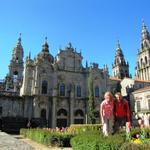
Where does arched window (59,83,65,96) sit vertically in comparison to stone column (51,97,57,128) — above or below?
above

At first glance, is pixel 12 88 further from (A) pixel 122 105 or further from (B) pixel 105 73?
(A) pixel 122 105

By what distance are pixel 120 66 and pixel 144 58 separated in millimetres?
7607

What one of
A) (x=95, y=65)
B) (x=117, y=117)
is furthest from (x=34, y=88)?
(x=117, y=117)

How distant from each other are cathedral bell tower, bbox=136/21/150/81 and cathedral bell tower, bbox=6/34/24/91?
35700mm

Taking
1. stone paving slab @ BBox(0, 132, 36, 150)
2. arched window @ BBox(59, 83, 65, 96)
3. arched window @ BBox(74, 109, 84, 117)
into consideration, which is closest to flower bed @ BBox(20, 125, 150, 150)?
stone paving slab @ BBox(0, 132, 36, 150)

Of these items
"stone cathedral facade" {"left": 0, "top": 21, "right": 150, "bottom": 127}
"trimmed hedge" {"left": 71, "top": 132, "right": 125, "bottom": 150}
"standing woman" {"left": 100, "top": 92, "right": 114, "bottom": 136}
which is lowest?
"trimmed hedge" {"left": 71, "top": 132, "right": 125, "bottom": 150}

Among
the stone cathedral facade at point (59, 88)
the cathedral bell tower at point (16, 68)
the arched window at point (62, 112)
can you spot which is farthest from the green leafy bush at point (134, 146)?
the cathedral bell tower at point (16, 68)

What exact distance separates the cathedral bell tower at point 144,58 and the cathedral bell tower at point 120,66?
3788 mm

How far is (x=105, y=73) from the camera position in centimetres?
4672

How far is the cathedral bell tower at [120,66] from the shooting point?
66312 mm

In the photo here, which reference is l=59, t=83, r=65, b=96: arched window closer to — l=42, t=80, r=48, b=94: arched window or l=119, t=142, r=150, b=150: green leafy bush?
l=42, t=80, r=48, b=94: arched window

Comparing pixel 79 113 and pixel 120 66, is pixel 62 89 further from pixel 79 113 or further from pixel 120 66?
pixel 120 66

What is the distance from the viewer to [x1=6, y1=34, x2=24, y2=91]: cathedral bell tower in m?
56.0

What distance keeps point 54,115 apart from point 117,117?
98.0 ft
